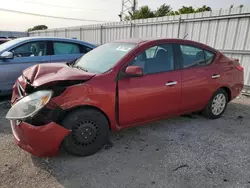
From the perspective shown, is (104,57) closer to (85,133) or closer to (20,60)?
(85,133)

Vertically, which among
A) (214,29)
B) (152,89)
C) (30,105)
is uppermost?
(214,29)

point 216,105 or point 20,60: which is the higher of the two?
point 20,60

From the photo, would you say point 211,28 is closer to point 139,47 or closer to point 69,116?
point 139,47

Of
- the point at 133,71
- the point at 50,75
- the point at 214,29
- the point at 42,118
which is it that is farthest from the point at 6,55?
the point at 214,29

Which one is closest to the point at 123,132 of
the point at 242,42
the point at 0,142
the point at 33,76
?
the point at 33,76

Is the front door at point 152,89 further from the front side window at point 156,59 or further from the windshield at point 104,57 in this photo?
the windshield at point 104,57

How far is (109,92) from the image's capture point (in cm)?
278

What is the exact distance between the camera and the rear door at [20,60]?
4.75 metres

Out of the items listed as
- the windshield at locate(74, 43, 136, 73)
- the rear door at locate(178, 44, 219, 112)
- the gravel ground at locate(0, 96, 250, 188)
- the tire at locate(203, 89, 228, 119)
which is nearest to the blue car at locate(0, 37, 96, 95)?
the gravel ground at locate(0, 96, 250, 188)

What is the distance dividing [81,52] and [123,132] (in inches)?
124

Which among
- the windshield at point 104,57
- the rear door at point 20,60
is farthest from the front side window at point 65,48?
the windshield at point 104,57

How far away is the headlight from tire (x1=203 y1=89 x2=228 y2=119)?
10.1ft

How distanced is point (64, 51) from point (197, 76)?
11.9 feet

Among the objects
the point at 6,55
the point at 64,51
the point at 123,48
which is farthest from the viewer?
the point at 64,51
